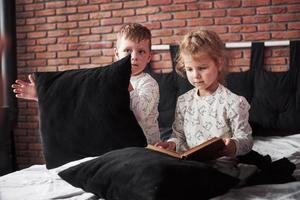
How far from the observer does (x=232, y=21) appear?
11.1ft

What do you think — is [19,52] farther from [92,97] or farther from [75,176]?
[75,176]

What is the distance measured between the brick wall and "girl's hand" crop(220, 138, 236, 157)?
1.96 metres

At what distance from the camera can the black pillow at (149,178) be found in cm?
108

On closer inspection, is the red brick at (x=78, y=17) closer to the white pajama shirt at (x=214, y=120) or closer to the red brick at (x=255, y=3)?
the red brick at (x=255, y=3)

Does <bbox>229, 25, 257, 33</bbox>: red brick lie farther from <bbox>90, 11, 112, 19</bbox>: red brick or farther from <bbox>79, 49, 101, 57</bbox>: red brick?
<bbox>79, 49, 101, 57</bbox>: red brick

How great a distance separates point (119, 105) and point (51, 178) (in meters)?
0.38

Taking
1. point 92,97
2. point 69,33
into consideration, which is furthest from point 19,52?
point 92,97

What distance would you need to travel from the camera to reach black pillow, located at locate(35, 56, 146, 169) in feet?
5.24

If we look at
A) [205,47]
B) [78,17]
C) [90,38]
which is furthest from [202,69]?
[78,17]

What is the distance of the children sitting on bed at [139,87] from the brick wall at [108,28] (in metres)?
1.47

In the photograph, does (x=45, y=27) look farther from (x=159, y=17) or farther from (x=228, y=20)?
(x=228, y=20)

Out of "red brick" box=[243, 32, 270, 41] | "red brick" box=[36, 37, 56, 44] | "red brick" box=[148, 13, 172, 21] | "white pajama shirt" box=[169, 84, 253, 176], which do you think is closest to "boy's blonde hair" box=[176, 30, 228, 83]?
"white pajama shirt" box=[169, 84, 253, 176]

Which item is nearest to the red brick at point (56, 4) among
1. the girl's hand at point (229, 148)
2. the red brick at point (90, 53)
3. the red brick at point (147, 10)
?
the red brick at point (90, 53)

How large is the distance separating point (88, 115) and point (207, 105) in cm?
50
